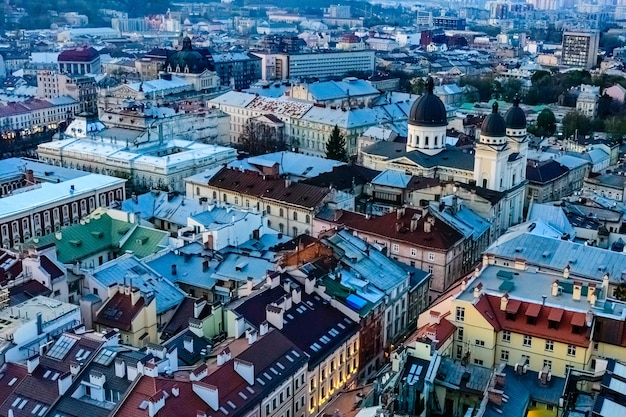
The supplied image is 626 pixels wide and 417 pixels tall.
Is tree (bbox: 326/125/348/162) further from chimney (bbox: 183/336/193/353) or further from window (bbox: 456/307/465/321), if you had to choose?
chimney (bbox: 183/336/193/353)

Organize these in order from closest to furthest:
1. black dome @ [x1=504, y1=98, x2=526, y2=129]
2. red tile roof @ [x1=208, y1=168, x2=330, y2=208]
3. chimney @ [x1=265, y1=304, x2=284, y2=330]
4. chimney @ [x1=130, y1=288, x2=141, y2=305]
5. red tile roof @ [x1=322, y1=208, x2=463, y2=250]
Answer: chimney @ [x1=265, y1=304, x2=284, y2=330], chimney @ [x1=130, y1=288, x2=141, y2=305], red tile roof @ [x1=322, y1=208, x2=463, y2=250], red tile roof @ [x1=208, y1=168, x2=330, y2=208], black dome @ [x1=504, y1=98, x2=526, y2=129]

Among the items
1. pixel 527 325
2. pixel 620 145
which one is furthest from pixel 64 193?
pixel 620 145

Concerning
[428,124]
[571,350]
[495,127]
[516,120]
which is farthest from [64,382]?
[516,120]

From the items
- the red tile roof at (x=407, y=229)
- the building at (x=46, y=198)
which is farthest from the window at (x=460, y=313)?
the building at (x=46, y=198)

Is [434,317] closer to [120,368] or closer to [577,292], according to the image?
[577,292]

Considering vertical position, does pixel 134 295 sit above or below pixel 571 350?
above

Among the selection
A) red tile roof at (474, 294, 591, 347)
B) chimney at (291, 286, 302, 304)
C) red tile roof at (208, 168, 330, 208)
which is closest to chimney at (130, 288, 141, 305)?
chimney at (291, 286, 302, 304)

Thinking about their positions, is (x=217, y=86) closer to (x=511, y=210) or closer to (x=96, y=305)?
(x=511, y=210)
